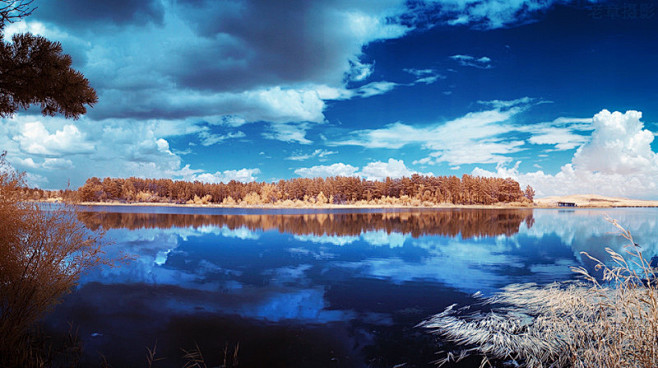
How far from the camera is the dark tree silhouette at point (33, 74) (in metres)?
6.88

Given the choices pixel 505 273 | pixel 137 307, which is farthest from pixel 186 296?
pixel 505 273

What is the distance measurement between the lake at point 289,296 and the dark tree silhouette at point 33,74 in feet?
15.6

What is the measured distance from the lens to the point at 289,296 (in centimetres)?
1290

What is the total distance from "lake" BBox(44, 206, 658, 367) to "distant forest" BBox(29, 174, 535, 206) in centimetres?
9242

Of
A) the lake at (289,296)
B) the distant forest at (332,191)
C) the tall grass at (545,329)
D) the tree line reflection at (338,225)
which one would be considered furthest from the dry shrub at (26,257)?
the distant forest at (332,191)

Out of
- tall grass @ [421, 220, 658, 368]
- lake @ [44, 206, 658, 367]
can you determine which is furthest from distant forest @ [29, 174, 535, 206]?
tall grass @ [421, 220, 658, 368]

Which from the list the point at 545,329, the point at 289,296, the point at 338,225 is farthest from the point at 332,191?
the point at 545,329

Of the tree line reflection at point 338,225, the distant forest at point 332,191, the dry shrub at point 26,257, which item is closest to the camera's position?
the dry shrub at point 26,257

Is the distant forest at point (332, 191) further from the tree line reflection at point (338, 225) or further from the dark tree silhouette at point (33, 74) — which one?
the dark tree silhouette at point (33, 74)

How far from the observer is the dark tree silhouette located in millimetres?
6883

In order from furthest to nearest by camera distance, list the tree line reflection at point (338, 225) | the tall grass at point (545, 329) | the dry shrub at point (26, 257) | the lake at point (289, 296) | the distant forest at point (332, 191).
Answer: the distant forest at point (332, 191) → the tree line reflection at point (338, 225) → the lake at point (289, 296) → the dry shrub at point (26, 257) → the tall grass at point (545, 329)

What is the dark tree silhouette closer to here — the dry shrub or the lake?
the dry shrub

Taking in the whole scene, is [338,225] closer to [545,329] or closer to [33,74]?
[545,329]

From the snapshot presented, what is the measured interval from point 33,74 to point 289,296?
9.68m
